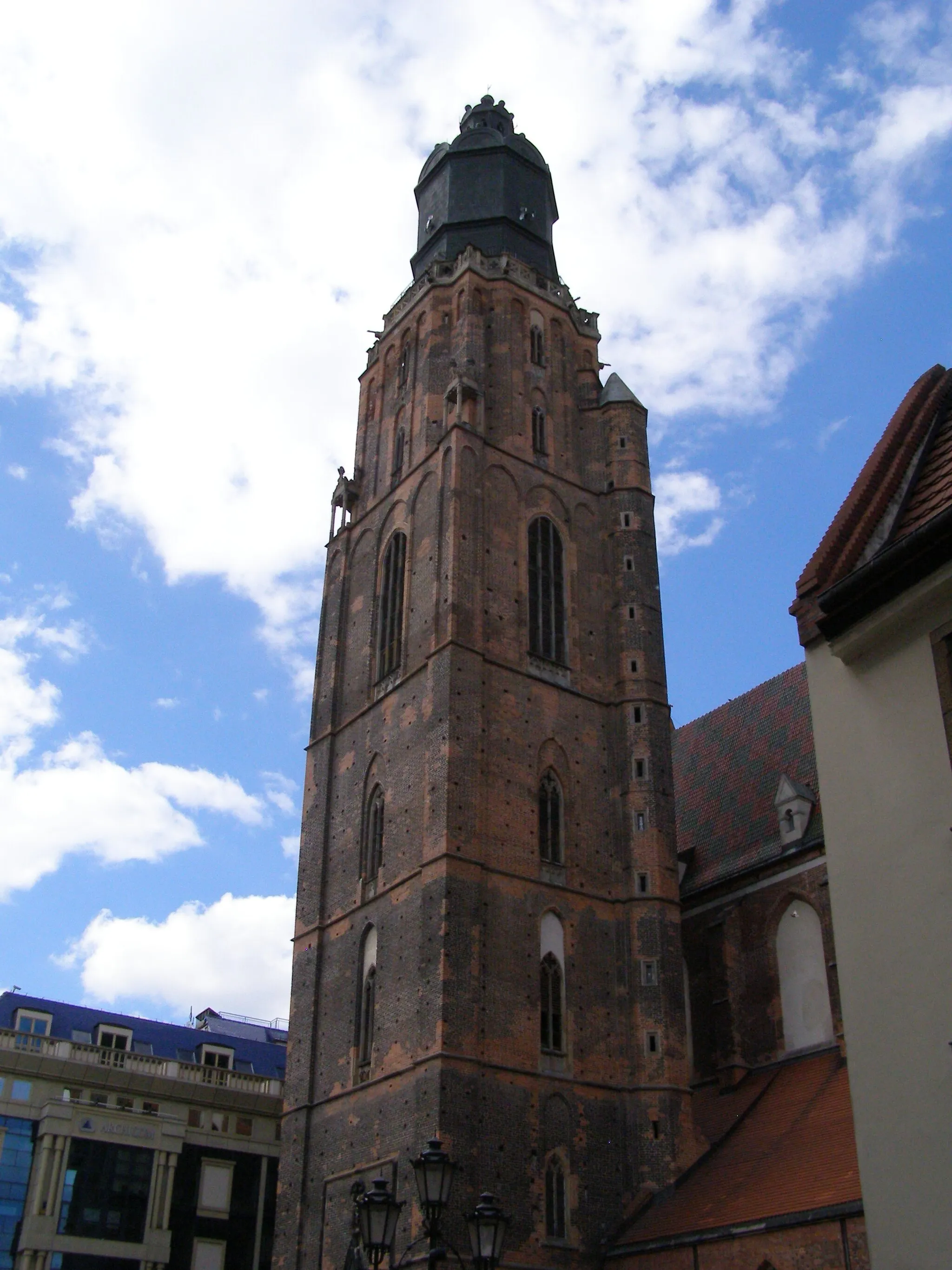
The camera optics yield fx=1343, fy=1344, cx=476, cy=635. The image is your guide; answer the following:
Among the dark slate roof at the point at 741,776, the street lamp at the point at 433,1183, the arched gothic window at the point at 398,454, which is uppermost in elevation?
the arched gothic window at the point at 398,454

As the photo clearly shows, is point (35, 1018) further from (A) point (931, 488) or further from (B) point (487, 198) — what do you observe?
(A) point (931, 488)

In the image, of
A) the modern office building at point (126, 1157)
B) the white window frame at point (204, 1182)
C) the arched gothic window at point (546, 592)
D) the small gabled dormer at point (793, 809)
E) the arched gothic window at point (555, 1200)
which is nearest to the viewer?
the arched gothic window at point (555, 1200)

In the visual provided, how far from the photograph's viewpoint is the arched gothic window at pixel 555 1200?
2888 centimetres

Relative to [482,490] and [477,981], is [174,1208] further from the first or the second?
[482,490]

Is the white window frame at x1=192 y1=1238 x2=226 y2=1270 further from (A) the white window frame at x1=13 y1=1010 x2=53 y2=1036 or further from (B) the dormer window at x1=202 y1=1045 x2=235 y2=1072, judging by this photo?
(A) the white window frame at x1=13 y1=1010 x2=53 y2=1036

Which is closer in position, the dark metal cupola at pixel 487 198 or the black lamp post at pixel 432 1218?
the black lamp post at pixel 432 1218

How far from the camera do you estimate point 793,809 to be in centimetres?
3428

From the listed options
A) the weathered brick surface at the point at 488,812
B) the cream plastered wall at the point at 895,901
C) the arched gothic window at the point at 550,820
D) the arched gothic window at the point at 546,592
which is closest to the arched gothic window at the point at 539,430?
the weathered brick surface at the point at 488,812

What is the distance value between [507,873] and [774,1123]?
8.07 meters

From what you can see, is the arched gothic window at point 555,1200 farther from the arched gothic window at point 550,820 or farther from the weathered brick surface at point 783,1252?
the arched gothic window at point 550,820

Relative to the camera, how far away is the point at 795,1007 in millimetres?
32031

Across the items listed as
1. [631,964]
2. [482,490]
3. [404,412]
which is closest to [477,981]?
[631,964]

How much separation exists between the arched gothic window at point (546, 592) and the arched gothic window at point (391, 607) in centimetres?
361

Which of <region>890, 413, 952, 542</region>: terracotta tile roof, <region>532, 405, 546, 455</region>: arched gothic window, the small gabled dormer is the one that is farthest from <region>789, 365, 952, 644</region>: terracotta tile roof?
<region>532, 405, 546, 455</region>: arched gothic window
